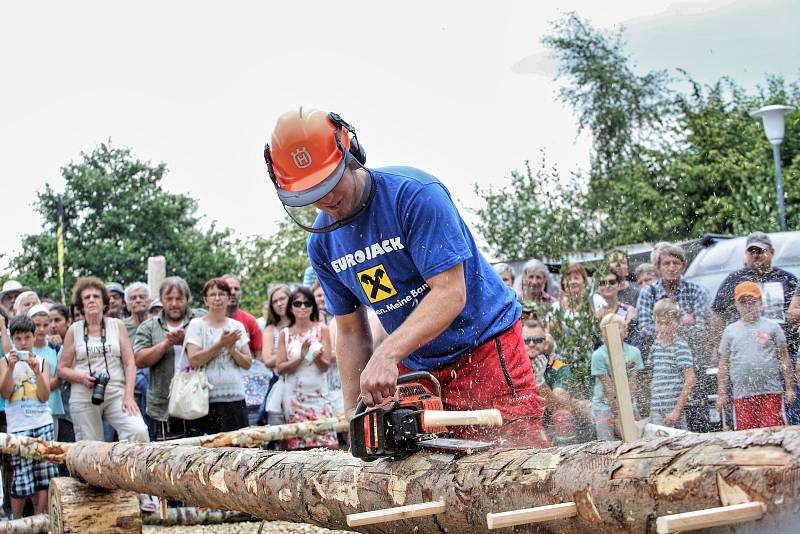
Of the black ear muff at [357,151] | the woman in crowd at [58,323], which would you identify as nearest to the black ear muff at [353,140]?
the black ear muff at [357,151]

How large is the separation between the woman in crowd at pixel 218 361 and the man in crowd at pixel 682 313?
2.99m

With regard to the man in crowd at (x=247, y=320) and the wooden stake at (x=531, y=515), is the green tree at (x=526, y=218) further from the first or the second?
the wooden stake at (x=531, y=515)

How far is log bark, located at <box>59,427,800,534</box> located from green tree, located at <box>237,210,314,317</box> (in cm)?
2627

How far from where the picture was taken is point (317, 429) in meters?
6.05

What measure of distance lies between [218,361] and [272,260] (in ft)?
90.7

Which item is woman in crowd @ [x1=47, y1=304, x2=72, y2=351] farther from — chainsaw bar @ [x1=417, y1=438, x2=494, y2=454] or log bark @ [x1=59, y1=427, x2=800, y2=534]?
chainsaw bar @ [x1=417, y1=438, x2=494, y2=454]

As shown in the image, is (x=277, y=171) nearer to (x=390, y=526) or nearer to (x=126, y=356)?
(x=390, y=526)

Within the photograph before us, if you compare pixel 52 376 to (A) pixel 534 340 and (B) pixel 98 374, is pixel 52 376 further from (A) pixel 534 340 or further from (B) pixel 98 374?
(A) pixel 534 340

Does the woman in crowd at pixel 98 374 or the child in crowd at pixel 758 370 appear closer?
the child in crowd at pixel 758 370

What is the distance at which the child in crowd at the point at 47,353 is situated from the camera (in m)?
6.91

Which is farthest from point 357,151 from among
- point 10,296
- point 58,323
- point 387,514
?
point 10,296

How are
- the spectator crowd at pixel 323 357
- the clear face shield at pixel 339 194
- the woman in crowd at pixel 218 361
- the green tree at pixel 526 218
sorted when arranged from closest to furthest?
the clear face shield at pixel 339 194 → the spectator crowd at pixel 323 357 → the woman in crowd at pixel 218 361 → the green tree at pixel 526 218

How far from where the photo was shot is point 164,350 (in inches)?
279

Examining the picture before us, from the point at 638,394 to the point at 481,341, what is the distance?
239 centimetres
